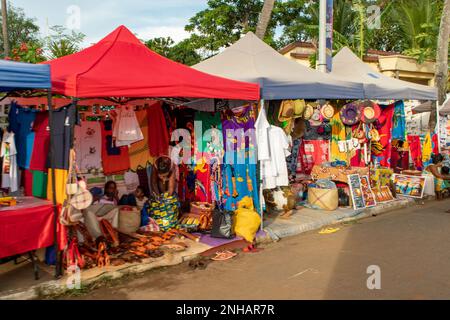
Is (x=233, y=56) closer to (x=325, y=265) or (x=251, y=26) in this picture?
(x=325, y=265)

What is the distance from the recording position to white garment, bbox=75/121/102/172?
23.2ft

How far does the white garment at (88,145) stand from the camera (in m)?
7.07

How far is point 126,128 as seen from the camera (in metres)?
7.17

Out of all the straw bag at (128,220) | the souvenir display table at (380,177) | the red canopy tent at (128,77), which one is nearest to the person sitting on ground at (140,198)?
the straw bag at (128,220)

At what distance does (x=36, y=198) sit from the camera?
18.6 feet

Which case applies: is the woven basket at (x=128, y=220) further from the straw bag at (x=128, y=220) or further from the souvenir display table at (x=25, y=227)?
the souvenir display table at (x=25, y=227)

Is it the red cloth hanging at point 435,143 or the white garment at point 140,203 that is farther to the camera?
the red cloth hanging at point 435,143

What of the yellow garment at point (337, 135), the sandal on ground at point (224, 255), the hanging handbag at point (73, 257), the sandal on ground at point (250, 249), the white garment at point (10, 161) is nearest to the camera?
the hanging handbag at point (73, 257)

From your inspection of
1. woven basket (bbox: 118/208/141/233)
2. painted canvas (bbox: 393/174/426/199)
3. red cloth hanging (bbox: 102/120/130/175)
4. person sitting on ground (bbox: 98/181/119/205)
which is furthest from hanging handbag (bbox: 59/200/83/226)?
painted canvas (bbox: 393/174/426/199)

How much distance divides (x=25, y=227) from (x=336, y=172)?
6.76m

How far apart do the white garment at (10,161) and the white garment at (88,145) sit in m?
A: 1.23

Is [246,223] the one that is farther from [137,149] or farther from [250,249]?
[137,149]

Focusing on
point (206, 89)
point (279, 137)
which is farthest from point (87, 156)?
point (279, 137)

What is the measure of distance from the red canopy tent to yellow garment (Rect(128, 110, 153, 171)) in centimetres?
131
